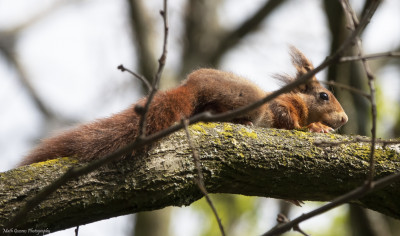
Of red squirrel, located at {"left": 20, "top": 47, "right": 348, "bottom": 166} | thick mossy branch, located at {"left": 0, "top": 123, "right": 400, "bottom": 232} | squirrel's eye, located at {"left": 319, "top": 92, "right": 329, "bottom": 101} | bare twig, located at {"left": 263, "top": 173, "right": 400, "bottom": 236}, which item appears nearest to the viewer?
bare twig, located at {"left": 263, "top": 173, "right": 400, "bottom": 236}

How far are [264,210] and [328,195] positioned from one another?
5349mm

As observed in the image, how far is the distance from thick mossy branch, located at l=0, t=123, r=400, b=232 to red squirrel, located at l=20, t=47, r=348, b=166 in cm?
17

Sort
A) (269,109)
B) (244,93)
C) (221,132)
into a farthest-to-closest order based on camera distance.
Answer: (269,109) → (244,93) → (221,132)

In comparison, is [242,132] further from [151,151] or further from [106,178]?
[106,178]

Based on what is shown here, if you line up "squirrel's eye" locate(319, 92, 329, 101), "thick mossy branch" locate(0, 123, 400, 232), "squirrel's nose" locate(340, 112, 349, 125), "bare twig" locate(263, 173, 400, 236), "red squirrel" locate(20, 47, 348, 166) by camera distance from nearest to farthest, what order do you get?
"bare twig" locate(263, 173, 400, 236), "thick mossy branch" locate(0, 123, 400, 232), "red squirrel" locate(20, 47, 348, 166), "squirrel's nose" locate(340, 112, 349, 125), "squirrel's eye" locate(319, 92, 329, 101)

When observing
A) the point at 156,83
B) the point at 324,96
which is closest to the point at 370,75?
the point at 156,83

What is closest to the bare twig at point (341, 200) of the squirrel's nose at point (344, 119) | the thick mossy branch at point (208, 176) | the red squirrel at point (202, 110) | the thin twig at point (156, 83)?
the red squirrel at point (202, 110)

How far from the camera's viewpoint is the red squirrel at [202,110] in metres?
2.75

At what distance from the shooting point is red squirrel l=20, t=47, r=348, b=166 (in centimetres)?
275

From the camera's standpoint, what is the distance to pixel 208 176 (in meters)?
2.74

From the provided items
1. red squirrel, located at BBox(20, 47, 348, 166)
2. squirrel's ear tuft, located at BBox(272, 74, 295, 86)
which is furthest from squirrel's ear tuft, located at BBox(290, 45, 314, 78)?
squirrel's ear tuft, located at BBox(272, 74, 295, 86)

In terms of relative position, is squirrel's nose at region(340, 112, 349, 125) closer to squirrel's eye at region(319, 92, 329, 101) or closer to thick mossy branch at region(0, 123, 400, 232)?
squirrel's eye at region(319, 92, 329, 101)

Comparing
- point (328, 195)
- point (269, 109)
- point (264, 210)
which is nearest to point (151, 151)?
point (328, 195)

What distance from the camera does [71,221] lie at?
2420 mm
